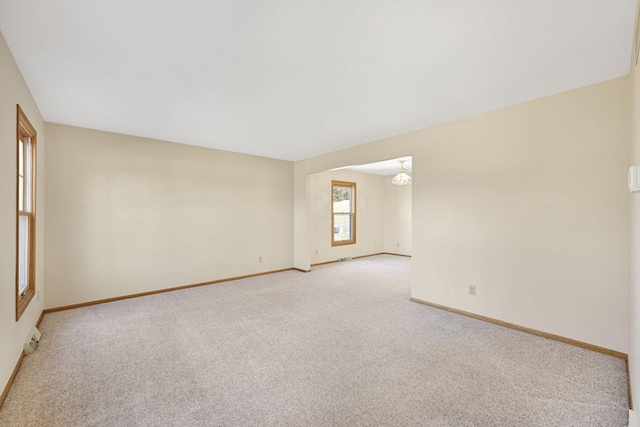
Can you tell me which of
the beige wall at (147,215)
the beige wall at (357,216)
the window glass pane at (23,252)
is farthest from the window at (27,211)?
the beige wall at (357,216)

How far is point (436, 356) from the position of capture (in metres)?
2.40

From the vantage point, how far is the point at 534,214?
2814 mm

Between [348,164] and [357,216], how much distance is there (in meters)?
3.00

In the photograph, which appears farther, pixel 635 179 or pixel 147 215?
pixel 147 215

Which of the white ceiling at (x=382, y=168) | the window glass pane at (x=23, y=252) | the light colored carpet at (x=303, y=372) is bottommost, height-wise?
the light colored carpet at (x=303, y=372)

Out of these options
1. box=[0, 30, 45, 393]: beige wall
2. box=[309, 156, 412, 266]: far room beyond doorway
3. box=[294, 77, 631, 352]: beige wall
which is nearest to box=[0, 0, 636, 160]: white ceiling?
box=[0, 30, 45, 393]: beige wall

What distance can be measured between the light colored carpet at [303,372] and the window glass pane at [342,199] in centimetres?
409

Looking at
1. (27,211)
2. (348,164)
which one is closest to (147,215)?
(27,211)

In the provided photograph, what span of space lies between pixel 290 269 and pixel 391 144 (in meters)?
3.37

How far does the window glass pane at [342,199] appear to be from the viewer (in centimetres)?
732

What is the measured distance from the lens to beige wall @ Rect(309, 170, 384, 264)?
6676 millimetres

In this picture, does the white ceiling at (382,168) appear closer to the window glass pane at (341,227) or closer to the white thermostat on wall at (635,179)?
the window glass pane at (341,227)

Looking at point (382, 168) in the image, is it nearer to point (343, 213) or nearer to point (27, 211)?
point (343, 213)

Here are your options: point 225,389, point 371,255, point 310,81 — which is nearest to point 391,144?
point 310,81
